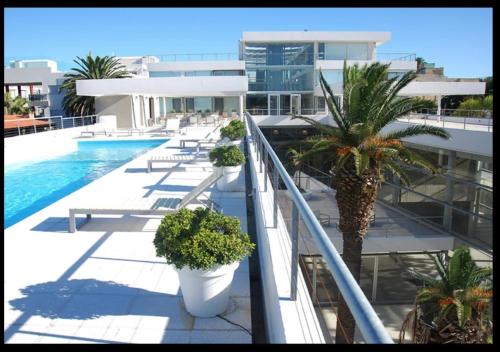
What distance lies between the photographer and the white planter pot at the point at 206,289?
370 cm

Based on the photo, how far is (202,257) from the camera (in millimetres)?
3572

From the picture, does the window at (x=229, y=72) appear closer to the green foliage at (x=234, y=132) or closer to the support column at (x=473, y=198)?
the green foliage at (x=234, y=132)

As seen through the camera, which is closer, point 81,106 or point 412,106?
point 412,106

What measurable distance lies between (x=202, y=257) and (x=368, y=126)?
6.58 meters

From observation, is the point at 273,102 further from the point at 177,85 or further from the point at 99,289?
the point at 99,289

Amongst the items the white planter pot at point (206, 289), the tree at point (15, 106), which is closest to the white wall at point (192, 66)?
the tree at point (15, 106)

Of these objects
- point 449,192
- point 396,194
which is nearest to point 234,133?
point 449,192

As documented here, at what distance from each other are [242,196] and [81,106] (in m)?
27.6

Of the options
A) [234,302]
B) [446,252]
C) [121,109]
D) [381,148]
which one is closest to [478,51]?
[381,148]

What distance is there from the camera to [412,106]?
967 cm

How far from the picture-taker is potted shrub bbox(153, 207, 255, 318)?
3.62m

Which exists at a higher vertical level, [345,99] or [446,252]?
[345,99]

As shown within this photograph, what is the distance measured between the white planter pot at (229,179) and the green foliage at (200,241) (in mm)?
4585
